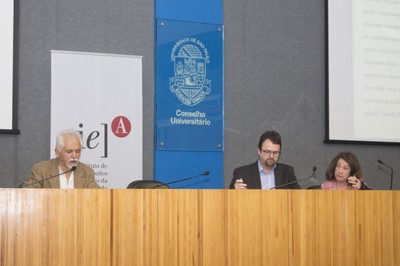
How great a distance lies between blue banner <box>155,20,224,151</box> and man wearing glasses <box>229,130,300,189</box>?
822 millimetres

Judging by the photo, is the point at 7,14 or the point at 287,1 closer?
the point at 7,14

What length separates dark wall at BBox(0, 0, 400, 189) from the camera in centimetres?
510

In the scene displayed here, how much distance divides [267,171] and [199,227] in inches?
67.1

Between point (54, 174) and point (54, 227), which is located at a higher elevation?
point (54, 174)

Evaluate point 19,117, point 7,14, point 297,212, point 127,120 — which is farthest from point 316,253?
point 7,14

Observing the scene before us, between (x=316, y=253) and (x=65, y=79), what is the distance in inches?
98.8

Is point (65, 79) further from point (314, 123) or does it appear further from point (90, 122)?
point (314, 123)

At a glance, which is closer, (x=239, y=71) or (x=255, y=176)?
(x=255, y=176)

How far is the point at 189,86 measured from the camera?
5.56 meters

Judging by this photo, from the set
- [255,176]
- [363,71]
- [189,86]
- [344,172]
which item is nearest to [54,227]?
[255,176]

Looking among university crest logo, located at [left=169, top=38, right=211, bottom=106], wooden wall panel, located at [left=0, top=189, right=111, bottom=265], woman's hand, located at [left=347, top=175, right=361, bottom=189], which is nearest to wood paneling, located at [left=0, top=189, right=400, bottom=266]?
wooden wall panel, located at [left=0, top=189, right=111, bottom=265]

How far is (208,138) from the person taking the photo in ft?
18.3

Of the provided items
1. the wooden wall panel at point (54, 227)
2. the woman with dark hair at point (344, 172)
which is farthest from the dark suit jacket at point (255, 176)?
the wooden wall panel at point (54, 227)

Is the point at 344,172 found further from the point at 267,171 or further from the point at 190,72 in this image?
the point at 190,72
